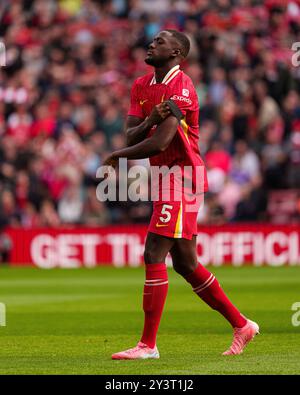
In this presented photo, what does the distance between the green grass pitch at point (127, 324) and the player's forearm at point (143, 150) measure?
5.20 feet

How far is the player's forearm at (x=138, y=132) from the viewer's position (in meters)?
9.55

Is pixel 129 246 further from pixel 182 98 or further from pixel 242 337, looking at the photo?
pixel 182 98

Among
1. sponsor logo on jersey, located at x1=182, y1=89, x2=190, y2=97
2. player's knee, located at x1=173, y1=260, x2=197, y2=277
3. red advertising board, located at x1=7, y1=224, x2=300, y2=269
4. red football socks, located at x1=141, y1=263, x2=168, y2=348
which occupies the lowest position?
red advertising board, located at x1=7, y1=224, x2=300, y2=269

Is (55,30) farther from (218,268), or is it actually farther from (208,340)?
(208,340)

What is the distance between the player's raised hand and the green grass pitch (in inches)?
73.0

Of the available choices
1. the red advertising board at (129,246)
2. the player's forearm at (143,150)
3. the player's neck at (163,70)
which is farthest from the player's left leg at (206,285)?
the red advertising board at (129,246)

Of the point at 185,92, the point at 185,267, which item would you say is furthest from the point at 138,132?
the point at 185,267

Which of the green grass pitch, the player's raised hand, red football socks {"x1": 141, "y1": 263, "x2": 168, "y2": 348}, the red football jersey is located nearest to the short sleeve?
the red football jersey

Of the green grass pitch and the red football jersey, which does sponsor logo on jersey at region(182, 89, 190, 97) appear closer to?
the red football jersey

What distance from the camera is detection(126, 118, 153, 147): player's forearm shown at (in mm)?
9555

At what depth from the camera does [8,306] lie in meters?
15.5

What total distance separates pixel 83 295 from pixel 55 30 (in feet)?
40.0

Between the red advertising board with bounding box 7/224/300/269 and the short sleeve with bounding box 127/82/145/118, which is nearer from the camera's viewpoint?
the short sleeve with bounding box 127/82/145/118

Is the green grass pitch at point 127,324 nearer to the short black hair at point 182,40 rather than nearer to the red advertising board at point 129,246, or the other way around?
the red advertising board at point 129,246
